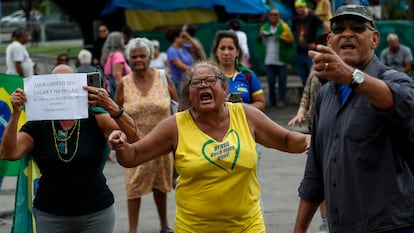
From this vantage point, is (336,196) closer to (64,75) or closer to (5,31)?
(64,75)

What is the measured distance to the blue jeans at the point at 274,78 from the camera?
16922 millimetres

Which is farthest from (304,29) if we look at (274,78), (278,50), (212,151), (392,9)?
(212,151)

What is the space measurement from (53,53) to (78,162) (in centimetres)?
1954

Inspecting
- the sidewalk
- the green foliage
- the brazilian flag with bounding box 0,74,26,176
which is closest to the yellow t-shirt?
the brazilian flag with bounding box 0,74,26,176

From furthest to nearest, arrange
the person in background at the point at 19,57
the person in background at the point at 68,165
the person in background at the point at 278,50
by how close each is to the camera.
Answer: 1. the person in background at the point at 278,50
2. the person in background at the point at 19,57
3. the person in background at the point at 68,165

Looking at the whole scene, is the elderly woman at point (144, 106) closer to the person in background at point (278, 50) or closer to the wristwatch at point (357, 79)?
the wristwatch at point (357, 79)

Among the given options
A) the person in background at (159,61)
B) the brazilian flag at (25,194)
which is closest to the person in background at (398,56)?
the person in background at (159,61)

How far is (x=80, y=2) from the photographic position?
2423 centimetres

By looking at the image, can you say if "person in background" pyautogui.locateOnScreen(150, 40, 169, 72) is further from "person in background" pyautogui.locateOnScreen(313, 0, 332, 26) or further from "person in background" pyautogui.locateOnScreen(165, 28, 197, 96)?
"person in background" pyautogui.locateOnScreen(313, 0, 332, 26)

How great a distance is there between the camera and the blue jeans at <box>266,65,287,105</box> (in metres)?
16.9

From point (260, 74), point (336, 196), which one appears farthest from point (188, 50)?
point (336, 196)

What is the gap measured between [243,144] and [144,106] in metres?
3.17

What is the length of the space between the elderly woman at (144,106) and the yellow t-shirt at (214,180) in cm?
300

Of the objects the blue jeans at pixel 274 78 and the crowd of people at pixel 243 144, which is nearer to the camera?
the crowd of people at pixel 243 144
